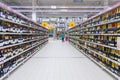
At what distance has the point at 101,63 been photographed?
6.27 meters

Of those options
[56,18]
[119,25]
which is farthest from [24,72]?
[56,18]

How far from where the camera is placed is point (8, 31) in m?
5.17

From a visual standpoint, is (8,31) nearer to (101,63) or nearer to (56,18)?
(101,63)

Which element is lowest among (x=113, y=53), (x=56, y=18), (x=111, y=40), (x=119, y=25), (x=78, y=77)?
(x=78, y=77)

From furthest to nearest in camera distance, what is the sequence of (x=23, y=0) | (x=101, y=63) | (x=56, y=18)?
(x=56, y=18)
(x=23, y=0)
(x=101, y=63)

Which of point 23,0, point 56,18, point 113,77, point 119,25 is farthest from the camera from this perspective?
point 56,18

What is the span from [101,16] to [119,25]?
1.95 m

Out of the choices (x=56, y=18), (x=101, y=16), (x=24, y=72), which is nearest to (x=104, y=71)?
(x=101, y=16)

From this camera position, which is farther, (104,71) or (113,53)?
(104,71)

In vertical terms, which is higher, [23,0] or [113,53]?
[23,0]

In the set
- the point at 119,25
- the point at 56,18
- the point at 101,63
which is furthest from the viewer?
the point at 56,18

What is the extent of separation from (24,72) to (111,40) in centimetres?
269

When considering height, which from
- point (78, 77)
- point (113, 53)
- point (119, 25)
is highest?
point (119, 25)

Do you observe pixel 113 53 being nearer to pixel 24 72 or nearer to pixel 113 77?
pixel 113 77
